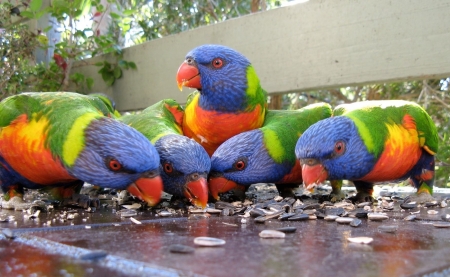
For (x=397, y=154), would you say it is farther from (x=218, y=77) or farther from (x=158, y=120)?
(x=158, y=120)

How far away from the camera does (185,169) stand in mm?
2164

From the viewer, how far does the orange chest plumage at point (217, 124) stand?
279 centimetres

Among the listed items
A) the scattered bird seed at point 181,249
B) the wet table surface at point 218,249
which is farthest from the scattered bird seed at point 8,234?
the scattered bird seed at point 181,249

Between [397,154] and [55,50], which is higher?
[55,50]

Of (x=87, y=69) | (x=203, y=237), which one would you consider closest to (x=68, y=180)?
(x=203, y=237)

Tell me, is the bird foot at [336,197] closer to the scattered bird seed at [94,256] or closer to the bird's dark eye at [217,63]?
the bird's dark eye at [217,63]

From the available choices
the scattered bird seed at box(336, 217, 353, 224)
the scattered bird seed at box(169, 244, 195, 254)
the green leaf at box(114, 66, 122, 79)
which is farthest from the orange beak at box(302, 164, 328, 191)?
the green leaf at box(114, 66, 122, 79)

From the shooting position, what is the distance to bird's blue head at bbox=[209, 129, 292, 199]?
7.91ft

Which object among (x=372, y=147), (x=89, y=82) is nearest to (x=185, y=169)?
(x=372, y=147)

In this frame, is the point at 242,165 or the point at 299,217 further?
the point at 242,165

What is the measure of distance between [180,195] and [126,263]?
1292 millimetres

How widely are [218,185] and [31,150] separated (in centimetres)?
100

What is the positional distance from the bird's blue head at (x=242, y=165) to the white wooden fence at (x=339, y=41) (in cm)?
121

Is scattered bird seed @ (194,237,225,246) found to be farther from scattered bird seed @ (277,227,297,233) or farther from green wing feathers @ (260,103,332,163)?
green wing feathers @ (260,103,332,163)
